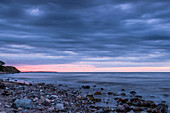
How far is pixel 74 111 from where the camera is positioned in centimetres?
1037

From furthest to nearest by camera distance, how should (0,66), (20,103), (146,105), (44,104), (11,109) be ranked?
(0,66)
(146,105)
(44,104)
(20,103)
(11,109)

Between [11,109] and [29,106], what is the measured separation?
1.05 metres

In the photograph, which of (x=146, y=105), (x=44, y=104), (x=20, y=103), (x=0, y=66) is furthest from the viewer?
(x=0, y=66)

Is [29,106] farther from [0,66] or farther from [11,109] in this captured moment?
[0,66]

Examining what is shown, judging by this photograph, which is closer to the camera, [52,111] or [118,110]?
[52,111]

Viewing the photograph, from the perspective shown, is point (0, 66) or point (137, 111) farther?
point (0, 66)

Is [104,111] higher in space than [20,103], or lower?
lower

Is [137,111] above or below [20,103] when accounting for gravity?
below

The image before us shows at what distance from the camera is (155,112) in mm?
11094

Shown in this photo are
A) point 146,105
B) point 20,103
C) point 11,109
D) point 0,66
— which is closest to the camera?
point 11,109

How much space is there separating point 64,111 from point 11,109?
2994mm

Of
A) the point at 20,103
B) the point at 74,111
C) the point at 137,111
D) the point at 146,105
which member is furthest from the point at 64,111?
the point at 146,105

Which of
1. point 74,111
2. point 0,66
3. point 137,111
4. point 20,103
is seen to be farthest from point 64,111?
point 0,66

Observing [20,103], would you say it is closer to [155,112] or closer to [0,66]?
[155,112]
